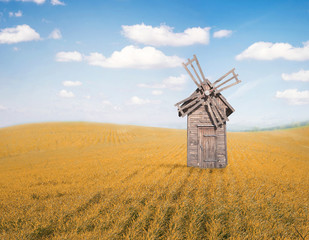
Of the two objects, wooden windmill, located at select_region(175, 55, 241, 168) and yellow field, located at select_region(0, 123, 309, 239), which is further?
wooden windmill, located at select_region(175, 55, 241, 168)

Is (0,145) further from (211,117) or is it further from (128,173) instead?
(211,117)

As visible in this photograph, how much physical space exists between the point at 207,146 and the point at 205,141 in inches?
15.2

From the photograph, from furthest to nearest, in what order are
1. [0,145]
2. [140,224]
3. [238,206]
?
[0,145] < [238,206] < [140,224]

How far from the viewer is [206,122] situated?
15.3m

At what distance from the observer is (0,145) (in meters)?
35.1

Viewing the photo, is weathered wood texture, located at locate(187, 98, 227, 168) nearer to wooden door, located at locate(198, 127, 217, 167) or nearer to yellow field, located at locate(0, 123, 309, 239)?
wooden door, located at locate(198, 127, 217, 167)

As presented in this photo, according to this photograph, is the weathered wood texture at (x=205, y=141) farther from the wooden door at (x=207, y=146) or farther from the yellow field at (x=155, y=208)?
the yellow field at (x=155, y=208)

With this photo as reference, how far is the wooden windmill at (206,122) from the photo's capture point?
15000 mm

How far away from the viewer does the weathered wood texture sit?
49.4 ft

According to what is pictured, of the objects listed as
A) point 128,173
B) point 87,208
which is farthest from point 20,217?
point 128,173

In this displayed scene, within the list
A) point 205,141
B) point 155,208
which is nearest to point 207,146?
point 205,141

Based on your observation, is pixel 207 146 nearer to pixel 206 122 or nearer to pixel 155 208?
pixel 206 122

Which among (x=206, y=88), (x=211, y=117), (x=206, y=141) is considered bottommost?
(x=206, y=141)

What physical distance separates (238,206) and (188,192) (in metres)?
2.06
